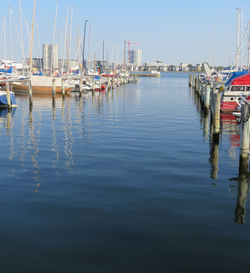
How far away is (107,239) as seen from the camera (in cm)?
764

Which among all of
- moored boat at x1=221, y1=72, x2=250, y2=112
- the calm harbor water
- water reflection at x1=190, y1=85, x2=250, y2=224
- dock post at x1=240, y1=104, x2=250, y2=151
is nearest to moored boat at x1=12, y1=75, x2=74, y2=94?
water reflection at x1=190, y1=85, x2=250, y2=224

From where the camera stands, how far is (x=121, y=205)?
381 inches

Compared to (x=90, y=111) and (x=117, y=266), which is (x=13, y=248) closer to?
(x=117, y=266)

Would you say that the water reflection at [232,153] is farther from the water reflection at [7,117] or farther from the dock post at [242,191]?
the water reflection at [7,117]

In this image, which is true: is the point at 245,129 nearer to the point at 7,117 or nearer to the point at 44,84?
the point at 7,117

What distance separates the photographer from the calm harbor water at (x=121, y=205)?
22.5ft

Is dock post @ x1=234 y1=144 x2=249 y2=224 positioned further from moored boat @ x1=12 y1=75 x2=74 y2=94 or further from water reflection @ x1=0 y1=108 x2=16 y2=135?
moored boat @ x1=12 y1=75 x2=74 y2=94

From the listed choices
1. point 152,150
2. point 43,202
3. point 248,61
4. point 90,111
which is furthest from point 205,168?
point 248,61

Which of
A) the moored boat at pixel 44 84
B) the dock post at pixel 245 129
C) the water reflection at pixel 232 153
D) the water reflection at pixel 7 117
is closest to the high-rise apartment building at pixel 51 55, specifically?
the moored boat at pixel 44 84

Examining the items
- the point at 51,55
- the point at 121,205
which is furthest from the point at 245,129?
the point at 51,55

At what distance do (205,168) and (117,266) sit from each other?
762 centimetres

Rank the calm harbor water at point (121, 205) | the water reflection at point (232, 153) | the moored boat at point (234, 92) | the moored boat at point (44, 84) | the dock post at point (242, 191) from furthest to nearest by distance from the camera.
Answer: the moored boat at point (44, 84) → the moored boat at point (234, 92) → the water reflection at point (232, 153) → the dock post at point (242, 191) → the calm harbor water at point (121, 205)

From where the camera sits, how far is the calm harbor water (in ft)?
22.5

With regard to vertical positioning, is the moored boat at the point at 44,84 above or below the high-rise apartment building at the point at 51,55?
below
